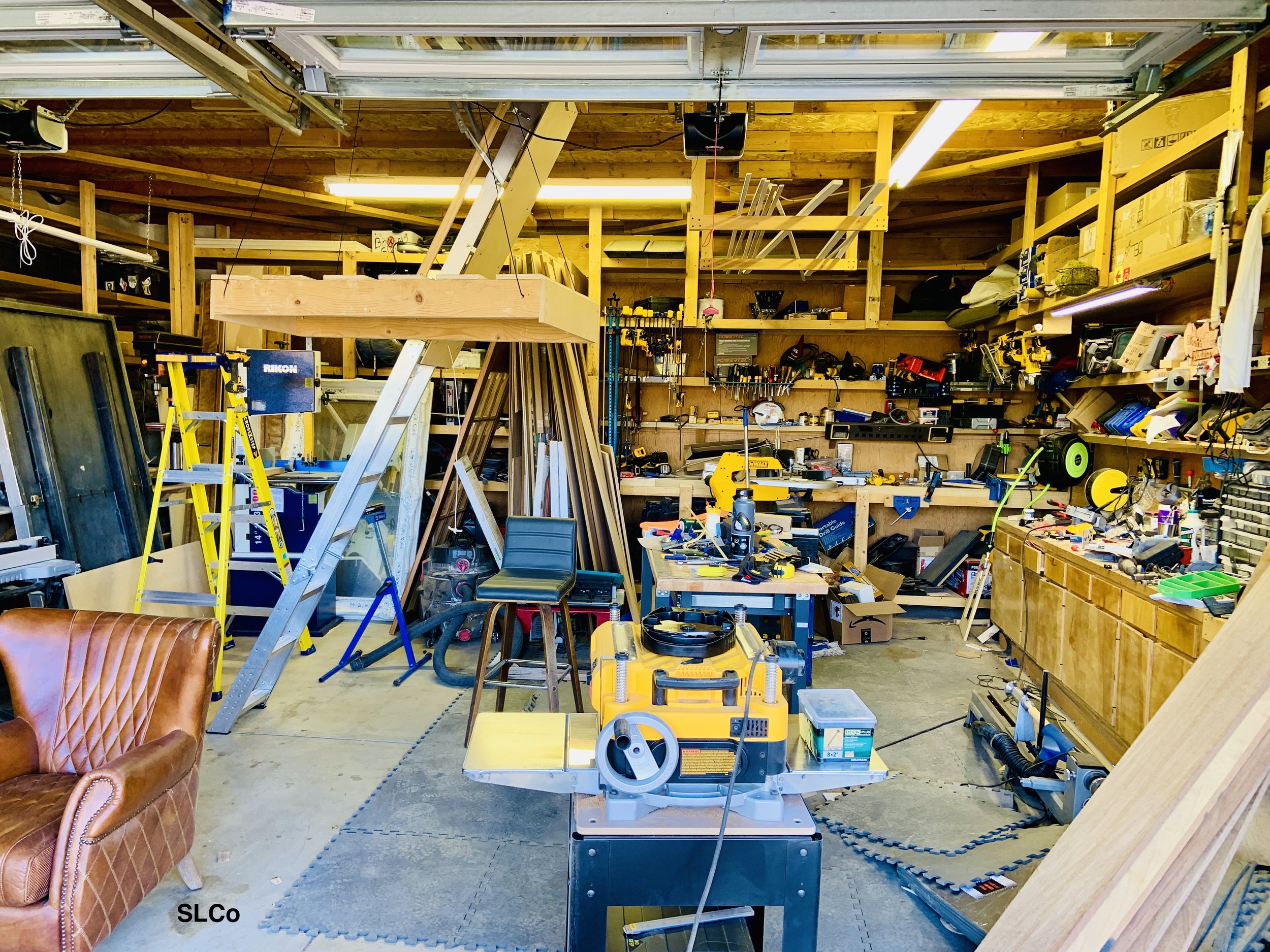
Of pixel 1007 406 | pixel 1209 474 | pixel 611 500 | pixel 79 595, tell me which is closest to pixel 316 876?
pixel 79 595

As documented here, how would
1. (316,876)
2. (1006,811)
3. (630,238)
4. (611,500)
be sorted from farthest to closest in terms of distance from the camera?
(630,238) → (611,500) → (1006,811) → (316,876)

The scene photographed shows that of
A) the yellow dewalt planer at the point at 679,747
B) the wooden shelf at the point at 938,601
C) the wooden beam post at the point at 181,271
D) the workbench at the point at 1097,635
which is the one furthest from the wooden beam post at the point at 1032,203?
the wooden beam post at the point at 181,271

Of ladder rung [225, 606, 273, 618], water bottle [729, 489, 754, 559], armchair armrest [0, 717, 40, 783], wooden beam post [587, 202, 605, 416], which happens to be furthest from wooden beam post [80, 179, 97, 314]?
water bottle [729, 489, 754, 559]

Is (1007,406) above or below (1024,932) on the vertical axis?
above

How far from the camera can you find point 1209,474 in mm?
3805

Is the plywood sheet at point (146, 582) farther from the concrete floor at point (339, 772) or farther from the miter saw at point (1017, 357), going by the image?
the miter saw at point (1017, 357)

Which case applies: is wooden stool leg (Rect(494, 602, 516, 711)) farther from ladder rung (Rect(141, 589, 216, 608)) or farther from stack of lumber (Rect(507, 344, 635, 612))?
ladder rung (Rect(141, 589, 216, 608))

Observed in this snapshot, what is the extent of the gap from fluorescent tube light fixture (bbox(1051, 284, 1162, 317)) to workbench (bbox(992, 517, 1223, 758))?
1350 mm

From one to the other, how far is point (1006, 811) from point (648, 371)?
4103mm

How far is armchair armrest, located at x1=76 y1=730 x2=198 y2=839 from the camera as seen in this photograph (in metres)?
1.84

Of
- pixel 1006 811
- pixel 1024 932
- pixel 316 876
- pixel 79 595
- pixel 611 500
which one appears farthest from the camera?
pixel 611 500

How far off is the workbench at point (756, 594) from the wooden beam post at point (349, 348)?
3.38 meters

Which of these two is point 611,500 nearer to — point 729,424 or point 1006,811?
point 729,424

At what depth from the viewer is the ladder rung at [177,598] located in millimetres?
3529
